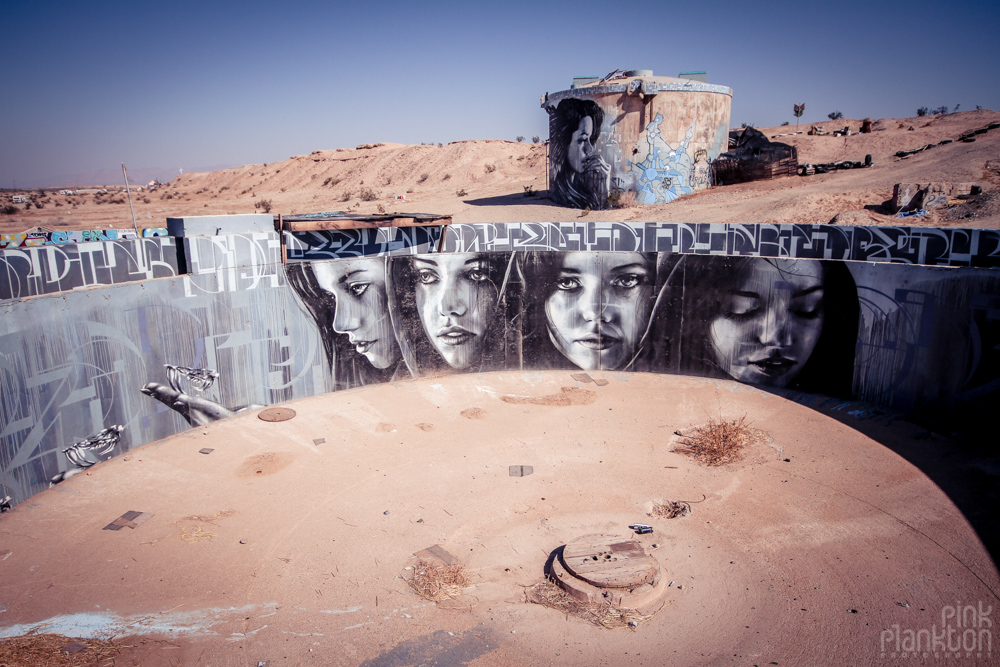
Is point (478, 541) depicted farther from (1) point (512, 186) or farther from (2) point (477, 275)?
(1) point (512, 186)

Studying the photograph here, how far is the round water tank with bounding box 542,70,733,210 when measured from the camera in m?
25.8

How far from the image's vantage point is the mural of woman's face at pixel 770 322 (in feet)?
36.0

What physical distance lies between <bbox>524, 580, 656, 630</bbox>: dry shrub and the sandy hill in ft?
52.8

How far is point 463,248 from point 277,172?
5675 cm

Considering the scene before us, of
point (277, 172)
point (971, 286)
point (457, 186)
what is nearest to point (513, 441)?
point (971, 286)

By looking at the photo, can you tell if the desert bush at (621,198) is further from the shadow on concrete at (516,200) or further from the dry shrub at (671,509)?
the dry shrub at (671,509)

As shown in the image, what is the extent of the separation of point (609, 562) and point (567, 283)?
7320mm

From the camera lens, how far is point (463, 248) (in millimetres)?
14719

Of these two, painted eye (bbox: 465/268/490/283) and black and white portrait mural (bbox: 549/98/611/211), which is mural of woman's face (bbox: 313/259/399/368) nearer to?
painted eye (bbox: 465/268/490/283)

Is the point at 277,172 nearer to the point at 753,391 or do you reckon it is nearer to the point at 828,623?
the point at 753,391

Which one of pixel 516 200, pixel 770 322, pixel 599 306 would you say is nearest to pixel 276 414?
pixel 599 306

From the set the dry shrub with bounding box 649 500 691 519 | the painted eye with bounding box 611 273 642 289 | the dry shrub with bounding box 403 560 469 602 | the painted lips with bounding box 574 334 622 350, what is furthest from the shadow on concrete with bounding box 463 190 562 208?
the dry shrub with bounding box 403 560 469 602

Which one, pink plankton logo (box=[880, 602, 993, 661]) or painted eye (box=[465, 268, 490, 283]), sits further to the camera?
painted eye (box=[465, 268, 490, 283])

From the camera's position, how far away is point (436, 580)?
607 cm
